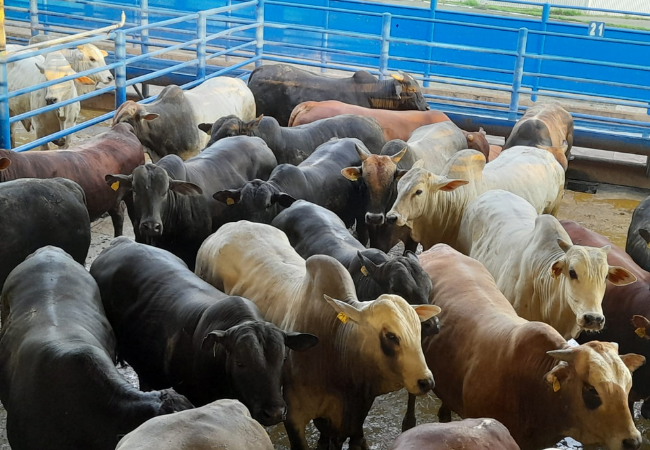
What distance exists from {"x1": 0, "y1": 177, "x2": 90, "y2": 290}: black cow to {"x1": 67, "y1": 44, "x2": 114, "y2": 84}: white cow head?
5162mm

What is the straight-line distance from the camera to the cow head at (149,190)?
630 centimetres

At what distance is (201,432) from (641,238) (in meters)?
4.74

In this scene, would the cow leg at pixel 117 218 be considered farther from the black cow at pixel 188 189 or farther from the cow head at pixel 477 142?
the cow head at pixel 477 142

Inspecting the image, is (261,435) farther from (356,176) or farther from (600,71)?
(600,71)

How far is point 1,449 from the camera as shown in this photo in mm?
4879

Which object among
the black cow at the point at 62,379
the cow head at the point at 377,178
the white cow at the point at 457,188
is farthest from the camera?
the cow head at the point at 377,178

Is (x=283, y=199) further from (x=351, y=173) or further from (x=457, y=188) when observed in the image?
(x=457, y=188)

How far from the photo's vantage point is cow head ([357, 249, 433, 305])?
500 centimetres

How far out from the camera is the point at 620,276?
5.18 m

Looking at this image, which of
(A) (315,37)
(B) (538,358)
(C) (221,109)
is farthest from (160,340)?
(A) (315,37)

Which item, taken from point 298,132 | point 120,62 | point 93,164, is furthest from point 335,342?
point 120,62

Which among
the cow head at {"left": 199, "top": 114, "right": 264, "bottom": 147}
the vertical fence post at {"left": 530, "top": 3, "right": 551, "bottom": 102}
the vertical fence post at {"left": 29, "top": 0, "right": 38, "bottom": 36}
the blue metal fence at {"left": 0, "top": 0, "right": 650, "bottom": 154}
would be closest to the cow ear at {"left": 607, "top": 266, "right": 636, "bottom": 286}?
the cow head at {"left": 199, "top": 114, "right": 264, "bottom": 147}

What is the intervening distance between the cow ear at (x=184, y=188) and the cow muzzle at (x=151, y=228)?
374 millimetres

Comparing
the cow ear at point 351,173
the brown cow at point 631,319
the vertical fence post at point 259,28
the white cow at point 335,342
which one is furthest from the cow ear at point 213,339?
the vertical fence post at point 259,28
